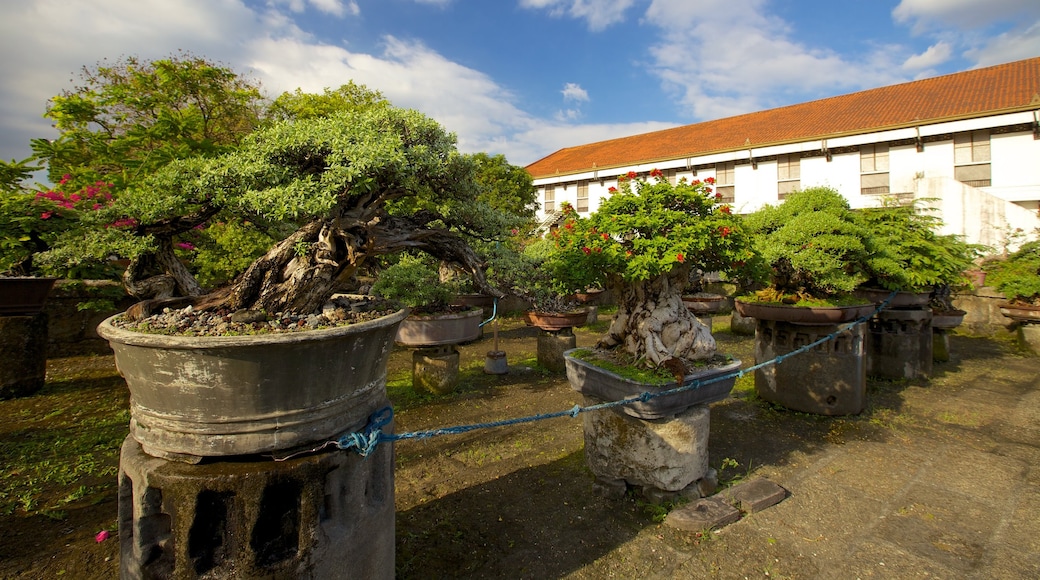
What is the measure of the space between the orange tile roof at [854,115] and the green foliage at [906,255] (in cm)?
1212

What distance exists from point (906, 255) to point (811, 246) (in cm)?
231

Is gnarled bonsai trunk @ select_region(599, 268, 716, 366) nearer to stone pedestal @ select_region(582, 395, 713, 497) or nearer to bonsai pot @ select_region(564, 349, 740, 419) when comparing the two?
bonsai pot @ select_region(564, 349, 740, 419)

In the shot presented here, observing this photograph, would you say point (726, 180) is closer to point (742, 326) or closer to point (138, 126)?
point (742, 326)

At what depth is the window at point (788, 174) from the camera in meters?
17.8

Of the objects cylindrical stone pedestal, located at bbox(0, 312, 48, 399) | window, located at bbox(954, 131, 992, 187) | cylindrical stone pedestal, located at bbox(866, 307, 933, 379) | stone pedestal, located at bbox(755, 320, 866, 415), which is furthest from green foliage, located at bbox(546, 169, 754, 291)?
window, located at bbox(954, 131, 992, 187)

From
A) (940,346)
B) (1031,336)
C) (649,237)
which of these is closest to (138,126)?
(649,237)

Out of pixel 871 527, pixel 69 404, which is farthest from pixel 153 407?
pixel 69 404

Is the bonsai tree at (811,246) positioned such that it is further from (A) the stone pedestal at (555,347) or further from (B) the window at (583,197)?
(B) the window at (583,197)

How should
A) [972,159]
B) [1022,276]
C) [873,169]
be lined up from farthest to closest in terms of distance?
1. [873,169]
2. [972,159]
3. [1022,276]

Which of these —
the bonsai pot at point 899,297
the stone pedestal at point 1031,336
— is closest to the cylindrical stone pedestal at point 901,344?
the bonsai pot at point 899,297

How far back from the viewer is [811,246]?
4934 millimetres

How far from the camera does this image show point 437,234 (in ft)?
9.34

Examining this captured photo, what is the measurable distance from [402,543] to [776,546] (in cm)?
235

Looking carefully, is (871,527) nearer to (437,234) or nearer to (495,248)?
(495,248)
